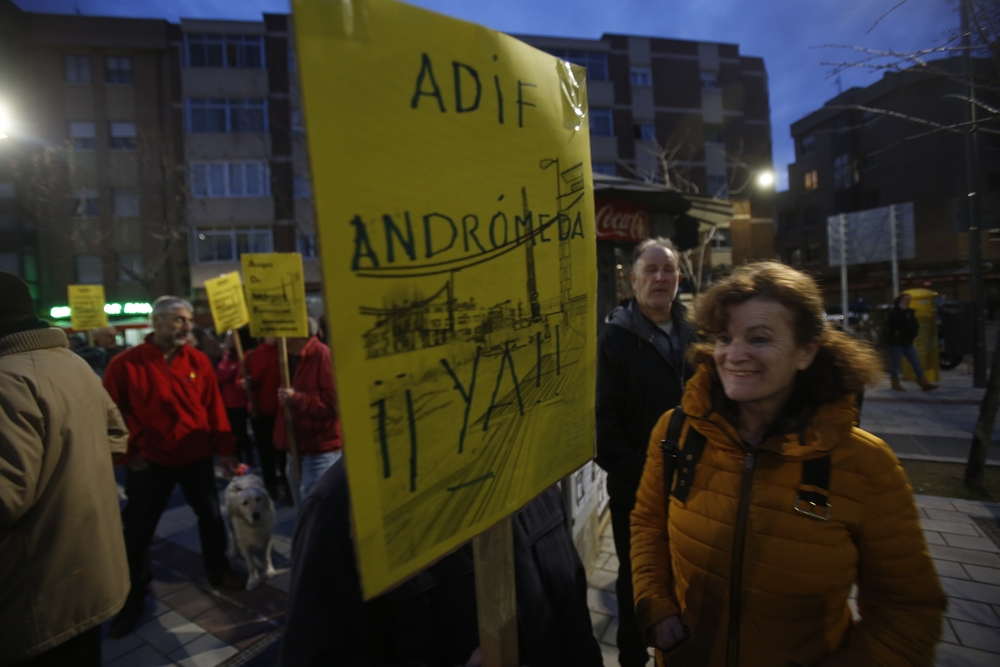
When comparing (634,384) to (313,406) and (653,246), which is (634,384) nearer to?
(653,246)

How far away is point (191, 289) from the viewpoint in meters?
24.3

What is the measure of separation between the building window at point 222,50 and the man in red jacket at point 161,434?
25.3 m

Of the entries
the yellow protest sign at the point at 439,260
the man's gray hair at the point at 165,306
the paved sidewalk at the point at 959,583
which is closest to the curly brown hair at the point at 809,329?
the yellow protest sign at the point at 439,260

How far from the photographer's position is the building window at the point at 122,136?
2414cm

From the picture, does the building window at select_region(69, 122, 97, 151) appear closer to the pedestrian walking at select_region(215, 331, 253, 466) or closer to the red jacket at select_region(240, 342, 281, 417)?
the pedestrian walking at select_region(215, 331, 253, 466)

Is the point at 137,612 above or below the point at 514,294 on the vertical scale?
below

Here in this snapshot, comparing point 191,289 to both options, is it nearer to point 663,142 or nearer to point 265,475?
point 265,475

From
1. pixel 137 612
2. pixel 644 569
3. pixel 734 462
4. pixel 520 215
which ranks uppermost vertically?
pixel 520 215

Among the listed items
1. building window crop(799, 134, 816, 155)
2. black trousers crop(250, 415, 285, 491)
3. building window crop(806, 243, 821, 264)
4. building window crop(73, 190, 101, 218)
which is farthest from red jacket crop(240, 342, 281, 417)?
building window crop(799, 134, 816, 155)

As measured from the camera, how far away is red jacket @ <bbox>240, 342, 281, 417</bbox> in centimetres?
498

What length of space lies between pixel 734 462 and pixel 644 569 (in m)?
0.49

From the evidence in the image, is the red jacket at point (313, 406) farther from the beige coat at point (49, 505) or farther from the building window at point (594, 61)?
the building window at point (594, 61)

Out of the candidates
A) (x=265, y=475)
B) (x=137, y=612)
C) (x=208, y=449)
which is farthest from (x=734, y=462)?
(x=265, y=475)

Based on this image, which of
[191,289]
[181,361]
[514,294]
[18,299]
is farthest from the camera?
[191,289]
